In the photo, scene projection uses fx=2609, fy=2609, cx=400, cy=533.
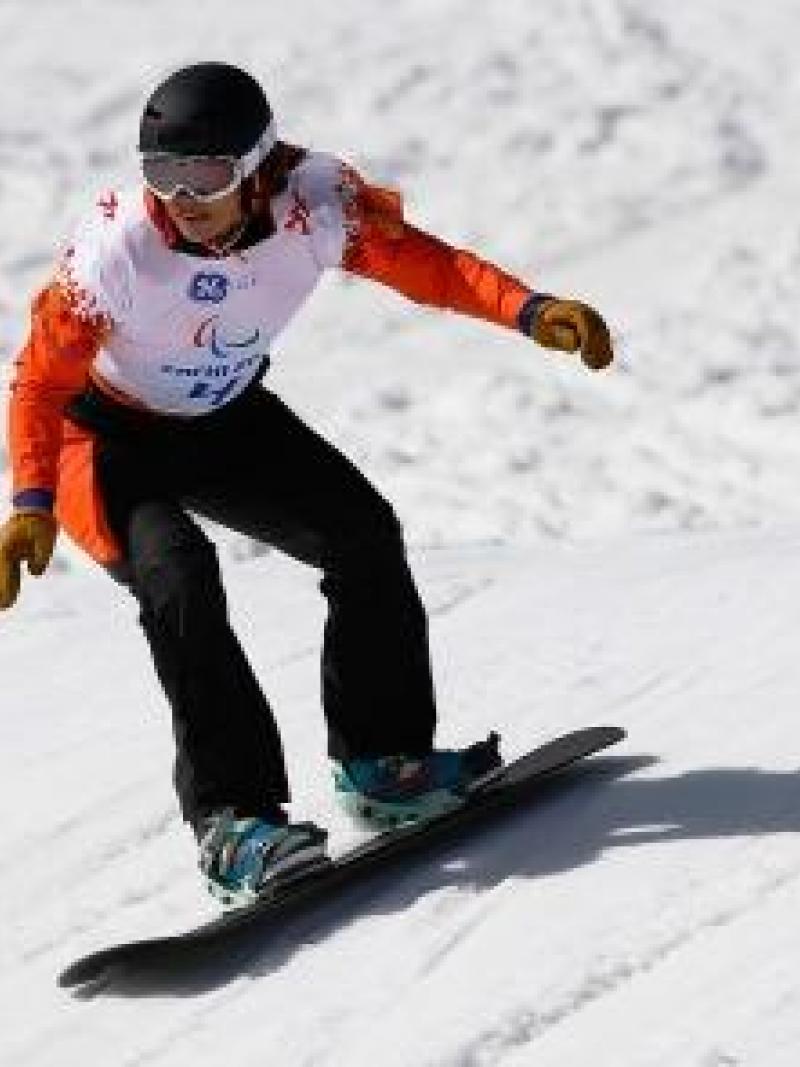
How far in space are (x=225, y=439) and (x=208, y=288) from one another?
0.46 m

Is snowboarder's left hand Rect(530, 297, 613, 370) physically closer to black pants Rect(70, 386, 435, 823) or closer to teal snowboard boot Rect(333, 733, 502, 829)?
black pants Rect(70, 386, 435, 823)

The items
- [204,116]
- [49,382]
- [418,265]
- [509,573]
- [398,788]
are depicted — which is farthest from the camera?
[509,573]

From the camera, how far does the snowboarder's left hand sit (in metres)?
5.95

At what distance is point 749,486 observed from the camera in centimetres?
1318

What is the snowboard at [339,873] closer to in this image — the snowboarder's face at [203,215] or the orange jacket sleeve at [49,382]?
the orange jacket sleeve at [49,382]

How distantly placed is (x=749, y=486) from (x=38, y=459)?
7831mm

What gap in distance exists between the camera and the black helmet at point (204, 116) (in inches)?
224

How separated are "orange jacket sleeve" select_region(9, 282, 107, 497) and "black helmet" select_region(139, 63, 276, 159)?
0.41m

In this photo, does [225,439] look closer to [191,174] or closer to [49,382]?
[49,382]

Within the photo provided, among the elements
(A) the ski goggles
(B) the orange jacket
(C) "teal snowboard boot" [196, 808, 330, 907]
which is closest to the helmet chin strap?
(A) the ski goggles

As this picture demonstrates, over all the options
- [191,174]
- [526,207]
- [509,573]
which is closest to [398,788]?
[191,174]

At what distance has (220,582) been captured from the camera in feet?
19.3

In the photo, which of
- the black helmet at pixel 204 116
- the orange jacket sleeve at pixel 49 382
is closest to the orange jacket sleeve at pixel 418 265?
the black helmet at pixel 204 116

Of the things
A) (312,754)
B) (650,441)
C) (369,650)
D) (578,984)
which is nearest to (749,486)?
(650,441)
